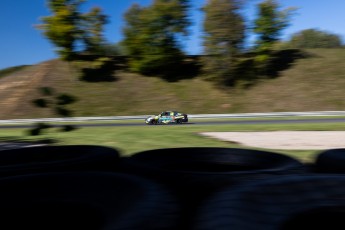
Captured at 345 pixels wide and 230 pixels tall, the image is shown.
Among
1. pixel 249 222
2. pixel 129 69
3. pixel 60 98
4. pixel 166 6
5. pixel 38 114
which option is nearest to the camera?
pixel 249 222

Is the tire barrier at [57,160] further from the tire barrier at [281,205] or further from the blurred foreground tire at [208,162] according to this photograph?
the tire barrier at [281,205]

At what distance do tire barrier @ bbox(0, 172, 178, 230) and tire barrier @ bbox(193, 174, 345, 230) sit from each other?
0.45m

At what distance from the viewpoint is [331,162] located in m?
3.89

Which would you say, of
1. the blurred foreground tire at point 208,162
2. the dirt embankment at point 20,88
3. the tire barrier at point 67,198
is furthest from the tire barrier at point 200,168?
the dirt embankment at point 20,88

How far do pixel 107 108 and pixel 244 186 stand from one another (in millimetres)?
43136

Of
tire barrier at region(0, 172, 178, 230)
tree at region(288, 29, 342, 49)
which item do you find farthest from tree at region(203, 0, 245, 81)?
tree at region(288, 29, 342, 49)

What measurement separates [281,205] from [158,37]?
49.2 metres

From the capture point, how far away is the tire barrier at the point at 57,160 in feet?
10.9

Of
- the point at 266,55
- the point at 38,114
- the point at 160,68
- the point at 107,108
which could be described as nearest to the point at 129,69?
the point at 160,68

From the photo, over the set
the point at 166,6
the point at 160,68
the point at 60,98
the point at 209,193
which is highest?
the point at 166,6

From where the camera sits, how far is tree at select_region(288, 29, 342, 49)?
328 feet

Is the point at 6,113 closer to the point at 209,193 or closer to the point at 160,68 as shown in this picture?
the point at 160,68

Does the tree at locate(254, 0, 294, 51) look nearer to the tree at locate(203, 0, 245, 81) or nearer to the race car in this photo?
the tree at locate(203, 0, 245, 81)

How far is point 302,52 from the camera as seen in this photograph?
189 feet
